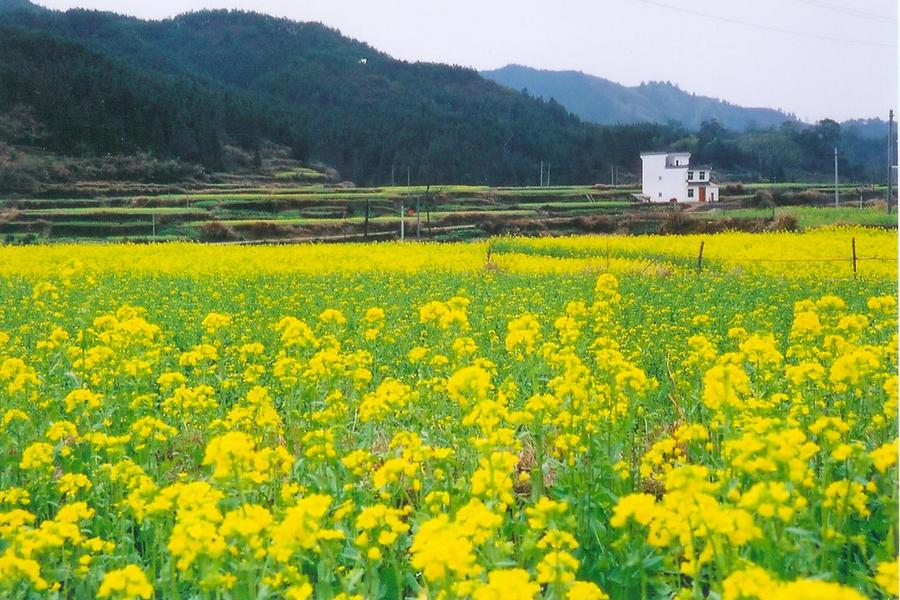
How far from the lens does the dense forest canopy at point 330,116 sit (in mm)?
67938

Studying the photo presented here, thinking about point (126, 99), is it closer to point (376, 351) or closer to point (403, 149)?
point (403, 149)

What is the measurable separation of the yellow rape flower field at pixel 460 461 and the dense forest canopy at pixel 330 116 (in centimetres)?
3885

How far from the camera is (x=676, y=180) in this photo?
2472 inches

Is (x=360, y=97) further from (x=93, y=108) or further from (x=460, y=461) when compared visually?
(x=460, y=461)

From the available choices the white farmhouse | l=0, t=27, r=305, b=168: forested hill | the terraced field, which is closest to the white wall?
the white farmhouse

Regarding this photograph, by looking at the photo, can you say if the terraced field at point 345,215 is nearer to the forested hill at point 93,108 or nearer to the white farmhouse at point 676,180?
the white farmhouse at point 676,180

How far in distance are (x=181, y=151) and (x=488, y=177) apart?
26.8 m

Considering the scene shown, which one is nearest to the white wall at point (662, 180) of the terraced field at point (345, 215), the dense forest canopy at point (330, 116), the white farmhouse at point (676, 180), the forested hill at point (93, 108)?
the white farmhouse at point (676, 180)

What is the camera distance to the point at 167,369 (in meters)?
7.19

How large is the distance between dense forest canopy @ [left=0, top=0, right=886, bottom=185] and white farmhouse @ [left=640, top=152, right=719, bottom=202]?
321 inches

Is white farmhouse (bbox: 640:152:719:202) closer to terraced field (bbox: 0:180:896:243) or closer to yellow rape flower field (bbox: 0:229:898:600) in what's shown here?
terraced field (bbox: 0:180:896:243)

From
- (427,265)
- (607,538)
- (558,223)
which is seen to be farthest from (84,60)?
(607,538)

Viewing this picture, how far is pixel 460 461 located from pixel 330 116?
9273 cm

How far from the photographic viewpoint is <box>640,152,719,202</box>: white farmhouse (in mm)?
59438
